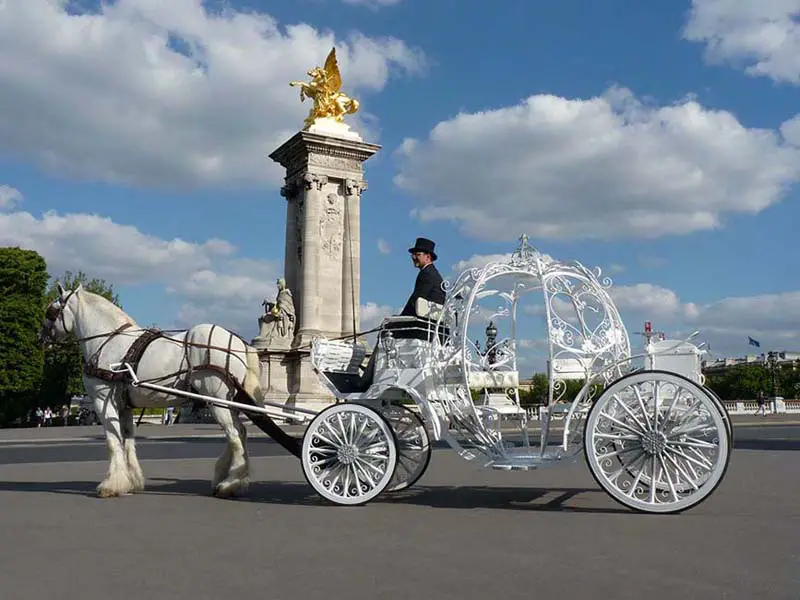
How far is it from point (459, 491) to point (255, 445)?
1177 cm

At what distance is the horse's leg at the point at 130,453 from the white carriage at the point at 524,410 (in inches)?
93.3

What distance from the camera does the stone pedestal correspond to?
109 feet

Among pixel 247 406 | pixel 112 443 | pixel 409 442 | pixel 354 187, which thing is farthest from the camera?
pixel 354 187

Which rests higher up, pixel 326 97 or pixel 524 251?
pixel 326 97

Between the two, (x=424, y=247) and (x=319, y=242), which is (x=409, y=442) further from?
(x=319, y=242)

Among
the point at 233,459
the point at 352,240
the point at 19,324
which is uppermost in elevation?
the point at 352,240

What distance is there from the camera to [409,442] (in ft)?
30.6

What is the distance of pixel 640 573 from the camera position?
4953 mm

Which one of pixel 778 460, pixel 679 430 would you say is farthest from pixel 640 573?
pixel 778 460

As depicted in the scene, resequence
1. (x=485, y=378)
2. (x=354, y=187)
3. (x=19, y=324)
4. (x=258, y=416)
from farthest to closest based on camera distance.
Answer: (x=19, y=324), (x=354, y=187), (x=258, y=416), (x=485, y=378)

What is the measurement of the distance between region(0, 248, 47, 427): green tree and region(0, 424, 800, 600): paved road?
36.1 metres

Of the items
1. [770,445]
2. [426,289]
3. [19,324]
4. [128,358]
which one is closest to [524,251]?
[426,289]

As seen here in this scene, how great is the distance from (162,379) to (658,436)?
557 cm

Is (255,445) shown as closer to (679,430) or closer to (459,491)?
(459,491)
